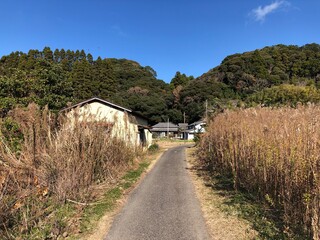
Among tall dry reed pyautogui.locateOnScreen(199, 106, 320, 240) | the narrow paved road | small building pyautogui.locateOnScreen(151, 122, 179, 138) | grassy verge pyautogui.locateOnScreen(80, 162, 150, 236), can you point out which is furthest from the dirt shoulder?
small building pyautogui.locateOnScreen(151, 122, 179, 138)

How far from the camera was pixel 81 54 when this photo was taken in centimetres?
5603

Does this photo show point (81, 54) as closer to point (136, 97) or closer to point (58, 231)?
point (136, 97)

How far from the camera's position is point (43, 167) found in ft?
21.4

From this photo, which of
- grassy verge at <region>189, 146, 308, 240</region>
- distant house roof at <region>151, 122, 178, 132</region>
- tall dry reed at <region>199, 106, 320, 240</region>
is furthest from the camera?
distant house roof at <region>151, 122, 178, 132</region>

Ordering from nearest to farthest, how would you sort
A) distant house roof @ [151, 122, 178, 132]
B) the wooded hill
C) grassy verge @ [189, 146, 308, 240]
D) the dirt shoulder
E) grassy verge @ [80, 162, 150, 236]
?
grassy verge @ [189, 146, 308, 240] → the dirt shoulder → grassy verge @ [80, 162, 150, 236] → the wooded hill → distant house roof @ [151, 122, 178, 132]

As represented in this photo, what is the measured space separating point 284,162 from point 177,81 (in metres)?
72.7

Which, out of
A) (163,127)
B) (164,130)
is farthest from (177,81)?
(164,130)

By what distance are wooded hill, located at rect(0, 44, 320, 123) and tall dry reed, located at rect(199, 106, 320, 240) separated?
1844 centimetres

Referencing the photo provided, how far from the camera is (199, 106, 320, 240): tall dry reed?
152 inches

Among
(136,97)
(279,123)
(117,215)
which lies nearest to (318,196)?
(279,123)

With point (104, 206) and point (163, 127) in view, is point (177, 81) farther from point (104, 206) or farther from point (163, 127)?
point (104, 206)

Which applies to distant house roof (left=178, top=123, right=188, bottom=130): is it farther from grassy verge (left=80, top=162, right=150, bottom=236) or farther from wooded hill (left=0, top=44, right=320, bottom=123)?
grassy verge (left=80, top=162, right=150, bottom=236)

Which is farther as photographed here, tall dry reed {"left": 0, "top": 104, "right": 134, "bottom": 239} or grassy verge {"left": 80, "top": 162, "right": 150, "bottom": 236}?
grassy verge {"left": 80, "top": 162, "right": 150, "bottom": 236}

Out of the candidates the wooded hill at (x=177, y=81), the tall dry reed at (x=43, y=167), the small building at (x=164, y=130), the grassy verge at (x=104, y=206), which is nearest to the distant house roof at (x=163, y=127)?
the small building at (x=164, y=130)
